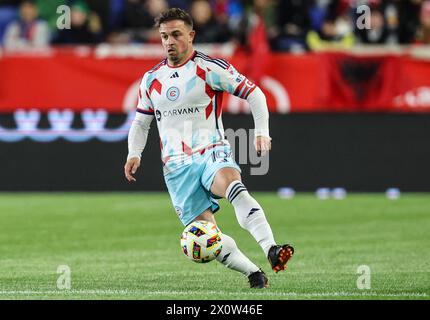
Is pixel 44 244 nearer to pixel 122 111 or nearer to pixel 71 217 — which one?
pixel 71 217

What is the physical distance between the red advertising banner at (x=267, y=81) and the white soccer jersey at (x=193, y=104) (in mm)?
8167

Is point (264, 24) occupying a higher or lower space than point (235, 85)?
lower

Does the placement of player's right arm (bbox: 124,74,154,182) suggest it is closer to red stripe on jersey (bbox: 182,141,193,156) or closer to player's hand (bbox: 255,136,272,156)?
red stripe on jersey (bbox: 182,141,193,156)

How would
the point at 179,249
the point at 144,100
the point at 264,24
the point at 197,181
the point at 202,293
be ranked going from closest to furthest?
the point at 202,293 → the point at 197,181 → the point at 144,100 → the point at 179,249 → the point at 264,24

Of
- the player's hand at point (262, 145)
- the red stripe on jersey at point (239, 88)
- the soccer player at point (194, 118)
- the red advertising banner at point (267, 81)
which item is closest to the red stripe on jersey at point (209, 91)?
the soccer player at point (194, 118)

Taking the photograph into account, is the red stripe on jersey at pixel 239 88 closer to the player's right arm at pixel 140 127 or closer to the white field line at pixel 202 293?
the player's right arm at pixel 140 127

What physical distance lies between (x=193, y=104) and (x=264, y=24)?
10.7 metres

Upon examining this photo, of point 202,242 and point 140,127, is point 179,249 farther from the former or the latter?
point 202,242

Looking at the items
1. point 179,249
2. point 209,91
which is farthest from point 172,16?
point 179,249

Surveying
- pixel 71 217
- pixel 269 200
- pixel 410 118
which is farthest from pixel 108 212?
pixel 410 118

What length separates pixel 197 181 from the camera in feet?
29.0

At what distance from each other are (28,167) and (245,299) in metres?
9.87

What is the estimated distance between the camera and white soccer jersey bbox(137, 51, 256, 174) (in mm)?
8914

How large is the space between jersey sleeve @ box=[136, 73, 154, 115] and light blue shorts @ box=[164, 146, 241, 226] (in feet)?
1.87
